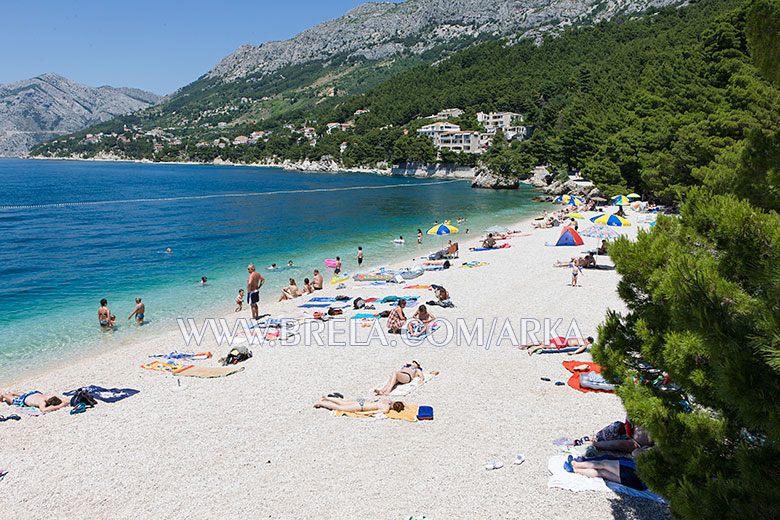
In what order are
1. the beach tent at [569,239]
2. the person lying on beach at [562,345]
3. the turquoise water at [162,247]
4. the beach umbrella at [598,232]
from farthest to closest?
1. the beach umbrella at [598,232]
2. the beach tent at [569,239]
3. the turquoise water at [162,247]
4. the person lying on beach at [562,345]

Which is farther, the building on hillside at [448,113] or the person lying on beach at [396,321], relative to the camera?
the building on hillside at [448,113]

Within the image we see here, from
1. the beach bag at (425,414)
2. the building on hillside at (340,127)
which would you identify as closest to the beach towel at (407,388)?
the beach bag at (425,414)

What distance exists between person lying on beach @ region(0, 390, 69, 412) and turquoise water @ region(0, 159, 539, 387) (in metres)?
2.87

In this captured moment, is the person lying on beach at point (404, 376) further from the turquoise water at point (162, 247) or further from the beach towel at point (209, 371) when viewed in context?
the turquoise water at point (162, 247)

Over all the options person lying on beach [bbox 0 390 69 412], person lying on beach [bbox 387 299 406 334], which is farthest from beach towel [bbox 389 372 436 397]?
person lying on beach [bbox 0 390 69 412]

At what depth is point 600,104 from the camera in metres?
71.8

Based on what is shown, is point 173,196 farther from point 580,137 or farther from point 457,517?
point 457,517

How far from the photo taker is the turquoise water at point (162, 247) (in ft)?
53.0

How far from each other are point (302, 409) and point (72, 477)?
11.3 feet

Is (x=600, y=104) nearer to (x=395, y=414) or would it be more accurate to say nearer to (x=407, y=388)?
(x=407, y=388)

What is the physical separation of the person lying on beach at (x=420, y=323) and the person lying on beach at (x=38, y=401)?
24.3ft

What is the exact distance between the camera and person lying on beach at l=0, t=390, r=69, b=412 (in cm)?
911

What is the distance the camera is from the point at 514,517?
550 centimetres

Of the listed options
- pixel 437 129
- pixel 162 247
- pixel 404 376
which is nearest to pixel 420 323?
pixel 404 376
